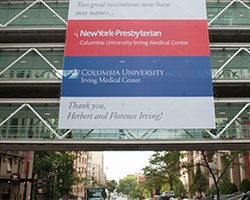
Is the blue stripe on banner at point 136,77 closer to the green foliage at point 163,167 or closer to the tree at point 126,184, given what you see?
the green foliage at point 163,167

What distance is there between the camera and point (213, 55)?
2469 cm

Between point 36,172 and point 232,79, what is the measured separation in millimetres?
29556

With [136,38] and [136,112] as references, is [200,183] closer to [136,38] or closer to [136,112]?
[136,112]

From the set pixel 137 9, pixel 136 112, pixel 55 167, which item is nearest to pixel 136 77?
pixel 136 112

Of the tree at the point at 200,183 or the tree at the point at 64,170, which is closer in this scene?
the tree at the point at 64,170

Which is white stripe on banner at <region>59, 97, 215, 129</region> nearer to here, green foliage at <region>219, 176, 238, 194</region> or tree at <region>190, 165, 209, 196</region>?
green foliage at <region>219, 176, 238, 194</region>

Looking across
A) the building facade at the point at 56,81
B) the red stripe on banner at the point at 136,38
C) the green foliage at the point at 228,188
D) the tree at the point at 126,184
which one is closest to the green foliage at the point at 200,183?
the green foliage at the point at 228,188

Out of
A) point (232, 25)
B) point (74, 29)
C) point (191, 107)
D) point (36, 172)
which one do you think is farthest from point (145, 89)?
point (36, 172)

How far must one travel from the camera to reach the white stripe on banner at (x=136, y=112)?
19344 mm

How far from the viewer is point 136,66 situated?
2066 centimetres

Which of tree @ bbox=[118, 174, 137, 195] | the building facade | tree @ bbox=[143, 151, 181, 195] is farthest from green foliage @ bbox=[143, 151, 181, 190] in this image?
tree @ bbox=[118, 174, 137, 195]

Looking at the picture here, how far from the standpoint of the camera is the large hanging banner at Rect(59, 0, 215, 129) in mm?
19594

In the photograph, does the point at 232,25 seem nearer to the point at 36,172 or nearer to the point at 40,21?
the point at 40,21

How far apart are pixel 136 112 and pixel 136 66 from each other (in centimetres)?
307
